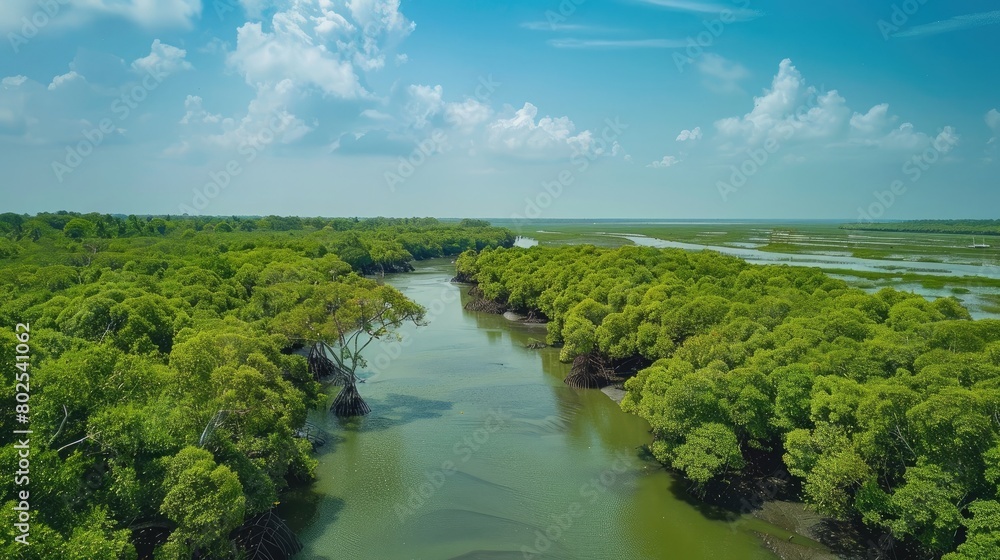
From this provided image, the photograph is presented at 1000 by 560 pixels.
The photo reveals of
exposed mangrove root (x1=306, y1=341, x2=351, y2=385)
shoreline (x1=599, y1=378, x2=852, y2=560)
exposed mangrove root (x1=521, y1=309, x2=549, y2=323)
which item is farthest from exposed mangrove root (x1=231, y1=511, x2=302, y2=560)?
exposed mangrove root (x1=521, y1=309, x2=549, y2=323)

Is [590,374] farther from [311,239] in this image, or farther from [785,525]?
[311,239]

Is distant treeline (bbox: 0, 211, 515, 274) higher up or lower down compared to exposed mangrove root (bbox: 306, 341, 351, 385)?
higher up

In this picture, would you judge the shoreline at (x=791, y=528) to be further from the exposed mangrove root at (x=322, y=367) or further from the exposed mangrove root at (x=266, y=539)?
the exposed mangrove root at (x=322, y=367)

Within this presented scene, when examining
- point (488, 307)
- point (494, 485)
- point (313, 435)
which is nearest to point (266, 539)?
point (313, 435)

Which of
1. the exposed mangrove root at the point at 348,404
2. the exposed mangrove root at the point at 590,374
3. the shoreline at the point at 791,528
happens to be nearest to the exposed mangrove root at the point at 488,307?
the exposed mangrove root at the point at 590,374

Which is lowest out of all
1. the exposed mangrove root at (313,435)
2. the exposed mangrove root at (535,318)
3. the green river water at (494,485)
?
the green river water at (494,485)

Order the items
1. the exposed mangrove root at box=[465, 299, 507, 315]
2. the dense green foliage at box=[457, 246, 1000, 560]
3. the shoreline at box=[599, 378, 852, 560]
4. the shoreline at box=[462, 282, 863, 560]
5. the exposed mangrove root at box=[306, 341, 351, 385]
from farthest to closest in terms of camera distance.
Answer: the exposed mangrove root at box=[465, 299, 507, 315]
the exposed mangrove root at box=[306, 341, 351, 385]
the shoreline at box=[462, 282, 863, 560]
the shoreline at box=[599, 378, 852, 560]
the dense green foliage at box=[457, 246, 1000, 560]

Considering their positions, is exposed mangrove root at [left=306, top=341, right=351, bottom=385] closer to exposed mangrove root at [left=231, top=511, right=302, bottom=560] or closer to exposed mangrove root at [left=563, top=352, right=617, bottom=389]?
exposed mangrove root at [left=563, top=352, right=617, bottom=389]
